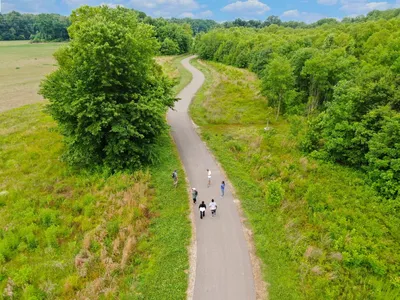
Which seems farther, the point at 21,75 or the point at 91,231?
the point at 21,75

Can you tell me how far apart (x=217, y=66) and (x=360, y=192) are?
58852mm

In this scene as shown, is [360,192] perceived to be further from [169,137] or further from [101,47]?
[101,47]

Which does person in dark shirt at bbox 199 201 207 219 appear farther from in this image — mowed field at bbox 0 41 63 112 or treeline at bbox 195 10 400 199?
mowed field at bbox 0 41 63 112

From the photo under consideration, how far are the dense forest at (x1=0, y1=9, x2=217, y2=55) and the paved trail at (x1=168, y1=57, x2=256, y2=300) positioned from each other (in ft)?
260

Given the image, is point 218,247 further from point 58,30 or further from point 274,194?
point 58,30

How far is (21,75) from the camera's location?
6456cm

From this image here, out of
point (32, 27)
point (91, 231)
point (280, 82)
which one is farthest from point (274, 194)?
point (32, 27)

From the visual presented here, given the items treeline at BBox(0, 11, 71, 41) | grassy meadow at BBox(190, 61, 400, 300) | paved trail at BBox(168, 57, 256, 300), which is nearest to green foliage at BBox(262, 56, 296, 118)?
grassy meadow at BBox(190, 61, 400, 300)

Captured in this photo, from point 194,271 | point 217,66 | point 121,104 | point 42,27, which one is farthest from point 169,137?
point 42,27

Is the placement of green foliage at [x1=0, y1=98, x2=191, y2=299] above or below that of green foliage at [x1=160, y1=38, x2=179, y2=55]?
below

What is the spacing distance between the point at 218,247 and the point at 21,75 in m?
68.5

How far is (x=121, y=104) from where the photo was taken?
856 inches

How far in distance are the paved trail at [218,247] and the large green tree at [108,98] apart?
472 centimetres

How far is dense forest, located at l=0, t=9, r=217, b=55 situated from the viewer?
323 feet
